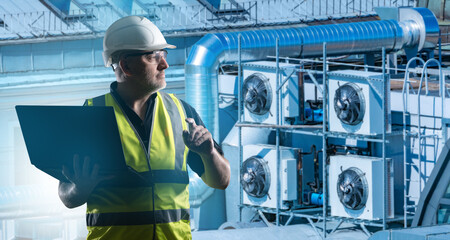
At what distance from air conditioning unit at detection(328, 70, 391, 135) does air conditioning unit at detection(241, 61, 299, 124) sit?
41.1 inches

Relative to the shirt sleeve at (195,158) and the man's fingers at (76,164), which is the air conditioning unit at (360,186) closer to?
the shirt sleeve at (195,158)

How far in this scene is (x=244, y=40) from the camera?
1354cm

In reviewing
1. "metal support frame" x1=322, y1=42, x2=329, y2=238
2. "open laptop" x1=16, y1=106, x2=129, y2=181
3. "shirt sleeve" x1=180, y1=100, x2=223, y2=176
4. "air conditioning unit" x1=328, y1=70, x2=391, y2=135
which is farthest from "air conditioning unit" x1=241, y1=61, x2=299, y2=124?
"open laptop" x1=16, y1=106, x2=129, y2=181

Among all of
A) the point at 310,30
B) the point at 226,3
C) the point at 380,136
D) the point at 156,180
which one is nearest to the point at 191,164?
the point at 156,180

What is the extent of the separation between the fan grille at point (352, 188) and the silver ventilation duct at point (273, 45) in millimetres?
2941

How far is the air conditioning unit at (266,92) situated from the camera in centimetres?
1241

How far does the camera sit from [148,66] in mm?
2322

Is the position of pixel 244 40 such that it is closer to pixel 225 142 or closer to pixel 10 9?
pixel 225 142

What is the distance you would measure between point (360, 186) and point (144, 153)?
9070 mm

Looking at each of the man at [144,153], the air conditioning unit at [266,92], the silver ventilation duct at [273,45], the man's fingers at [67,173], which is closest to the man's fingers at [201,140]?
the man at [144,153]

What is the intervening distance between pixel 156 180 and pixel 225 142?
1174 centimetres

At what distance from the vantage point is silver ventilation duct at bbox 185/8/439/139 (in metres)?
13.4

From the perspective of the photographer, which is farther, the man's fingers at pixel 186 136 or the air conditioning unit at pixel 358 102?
the air conditioning unit at pixel 358 102

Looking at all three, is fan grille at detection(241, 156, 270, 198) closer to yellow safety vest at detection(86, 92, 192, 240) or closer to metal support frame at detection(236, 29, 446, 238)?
metal support frame at detection(236, 29, 446, 238)
